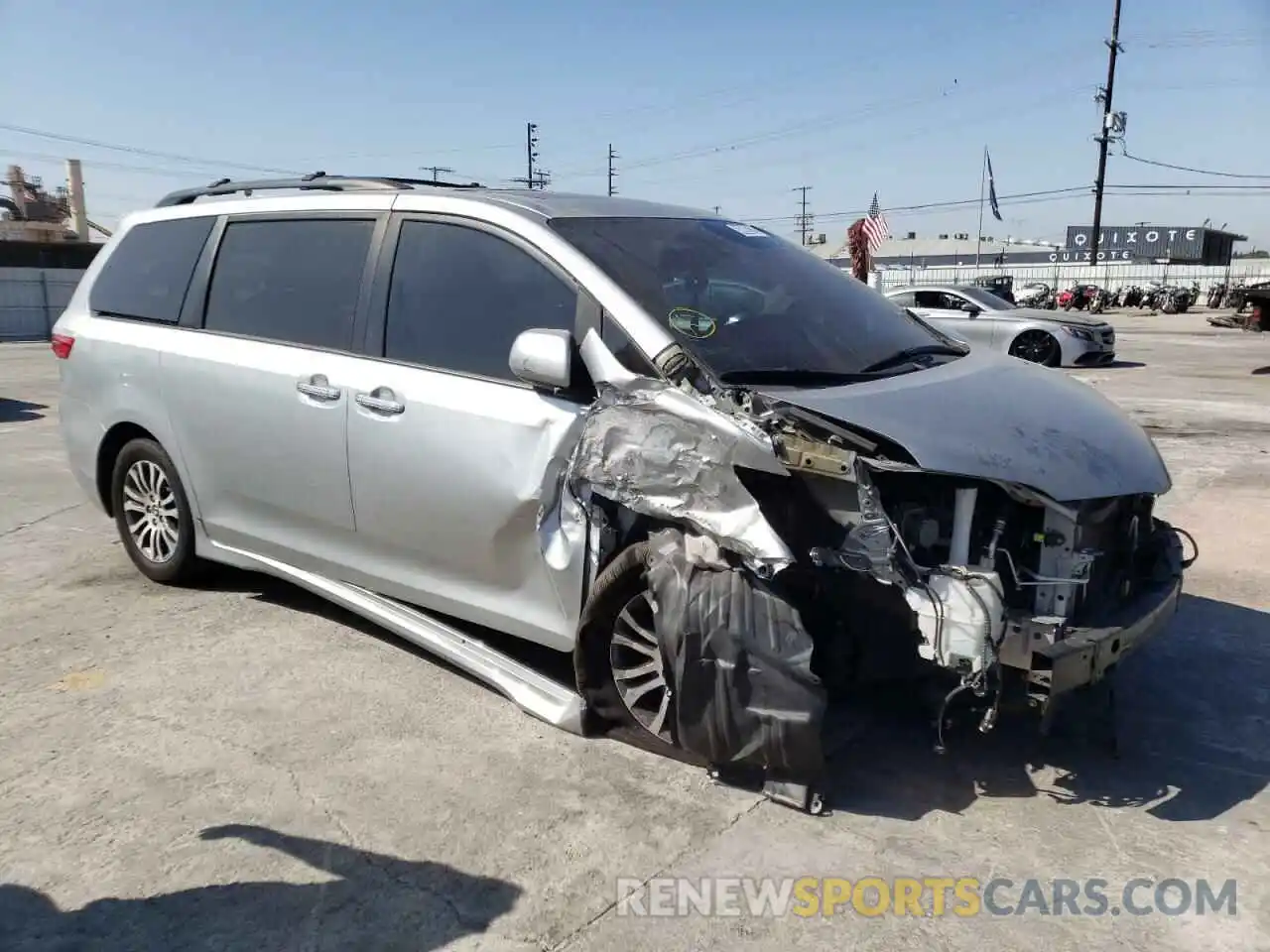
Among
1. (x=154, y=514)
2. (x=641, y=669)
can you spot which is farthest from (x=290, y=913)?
(x=154, y=514)

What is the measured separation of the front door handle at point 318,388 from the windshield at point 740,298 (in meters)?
1.09

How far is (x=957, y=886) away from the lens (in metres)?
2.75

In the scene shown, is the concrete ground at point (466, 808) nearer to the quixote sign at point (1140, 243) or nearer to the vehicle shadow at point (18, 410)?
the vehicle shadow at point (18, 410)

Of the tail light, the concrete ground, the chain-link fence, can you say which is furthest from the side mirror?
the chain-link fence

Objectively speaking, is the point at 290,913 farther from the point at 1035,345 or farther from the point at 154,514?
the point at 1035,345

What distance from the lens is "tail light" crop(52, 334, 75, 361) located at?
204 inches

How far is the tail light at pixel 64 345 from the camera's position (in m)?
5.18

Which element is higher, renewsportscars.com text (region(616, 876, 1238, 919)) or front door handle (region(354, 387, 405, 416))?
front door handle (region(354, 387, 405, 416))

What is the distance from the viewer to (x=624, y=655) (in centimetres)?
342

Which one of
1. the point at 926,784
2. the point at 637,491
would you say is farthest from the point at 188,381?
the point at 926,784

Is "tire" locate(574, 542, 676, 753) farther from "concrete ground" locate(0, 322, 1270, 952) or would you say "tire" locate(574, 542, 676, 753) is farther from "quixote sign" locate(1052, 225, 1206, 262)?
"quixote sign" locate(1052, 225, 1206, 262)

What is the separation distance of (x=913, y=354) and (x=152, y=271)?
142 inches

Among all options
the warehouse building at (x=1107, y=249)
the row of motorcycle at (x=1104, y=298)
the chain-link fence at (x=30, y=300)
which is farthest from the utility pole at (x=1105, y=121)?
the chain-link fence at (x=30, y=300)

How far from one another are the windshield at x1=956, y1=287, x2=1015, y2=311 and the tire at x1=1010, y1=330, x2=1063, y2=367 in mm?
819
